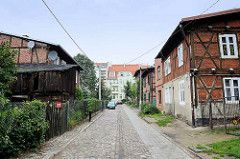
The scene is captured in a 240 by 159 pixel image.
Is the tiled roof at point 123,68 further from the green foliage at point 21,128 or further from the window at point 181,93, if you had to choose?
the green foliage at point 21,128

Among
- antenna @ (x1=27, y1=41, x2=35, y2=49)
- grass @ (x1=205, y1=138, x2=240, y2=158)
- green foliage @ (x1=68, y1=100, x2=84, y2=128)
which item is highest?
antenna @ (x1=27, y1=41, x2=35, y2=49)

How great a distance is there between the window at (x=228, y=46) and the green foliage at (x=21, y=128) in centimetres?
1159

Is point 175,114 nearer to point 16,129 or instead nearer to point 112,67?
point 16,129

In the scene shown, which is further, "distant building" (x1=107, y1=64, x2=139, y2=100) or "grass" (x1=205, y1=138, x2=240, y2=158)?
"distant building" (x1=107, y1=64, x2=139, y2=100)

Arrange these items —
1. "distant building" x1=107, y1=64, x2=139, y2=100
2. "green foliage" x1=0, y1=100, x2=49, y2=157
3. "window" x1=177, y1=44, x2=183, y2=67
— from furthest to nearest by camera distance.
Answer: "distant building" x1=107, y1=64, x2=139, y2=100 < "window" x1=177, y1=44, x2=183, y2=67 < "green foliage" x1=0, y1=100, x2=49, y2=157

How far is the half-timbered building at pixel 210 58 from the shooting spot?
1114 cm

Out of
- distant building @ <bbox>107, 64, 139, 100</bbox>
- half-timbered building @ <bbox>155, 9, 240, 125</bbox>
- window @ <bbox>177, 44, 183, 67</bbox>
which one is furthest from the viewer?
distant building @ <bbox>107, 64, 139, 100</bbox>

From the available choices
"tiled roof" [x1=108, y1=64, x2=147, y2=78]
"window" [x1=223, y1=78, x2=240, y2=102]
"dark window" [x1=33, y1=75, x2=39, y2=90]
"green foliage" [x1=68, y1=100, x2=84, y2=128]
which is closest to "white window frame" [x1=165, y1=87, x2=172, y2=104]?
"window" [x1=223, y1=78, x2=240, y2=102]

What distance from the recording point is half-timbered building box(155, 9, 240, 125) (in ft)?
36.6

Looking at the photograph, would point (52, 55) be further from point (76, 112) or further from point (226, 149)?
point (226, 149)

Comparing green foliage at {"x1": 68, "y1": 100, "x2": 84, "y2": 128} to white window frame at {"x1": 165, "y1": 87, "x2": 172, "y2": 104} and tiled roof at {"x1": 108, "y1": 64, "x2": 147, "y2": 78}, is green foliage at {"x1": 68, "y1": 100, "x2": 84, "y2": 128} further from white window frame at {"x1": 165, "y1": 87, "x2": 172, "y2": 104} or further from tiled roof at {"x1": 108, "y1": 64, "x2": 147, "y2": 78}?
tiled roof at {"x1": 108, "y1": 64, "x2": 147, "y2": 78}

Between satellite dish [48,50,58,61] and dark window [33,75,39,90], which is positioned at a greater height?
satellite dish [48,50,58,61]

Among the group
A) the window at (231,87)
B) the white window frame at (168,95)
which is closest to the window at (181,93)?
the window at (231,87)

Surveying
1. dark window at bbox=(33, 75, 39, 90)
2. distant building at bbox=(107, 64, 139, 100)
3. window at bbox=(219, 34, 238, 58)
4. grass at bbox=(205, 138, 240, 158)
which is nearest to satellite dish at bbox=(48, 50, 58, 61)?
dark window at bbox=(33, 75, 39, 90)
